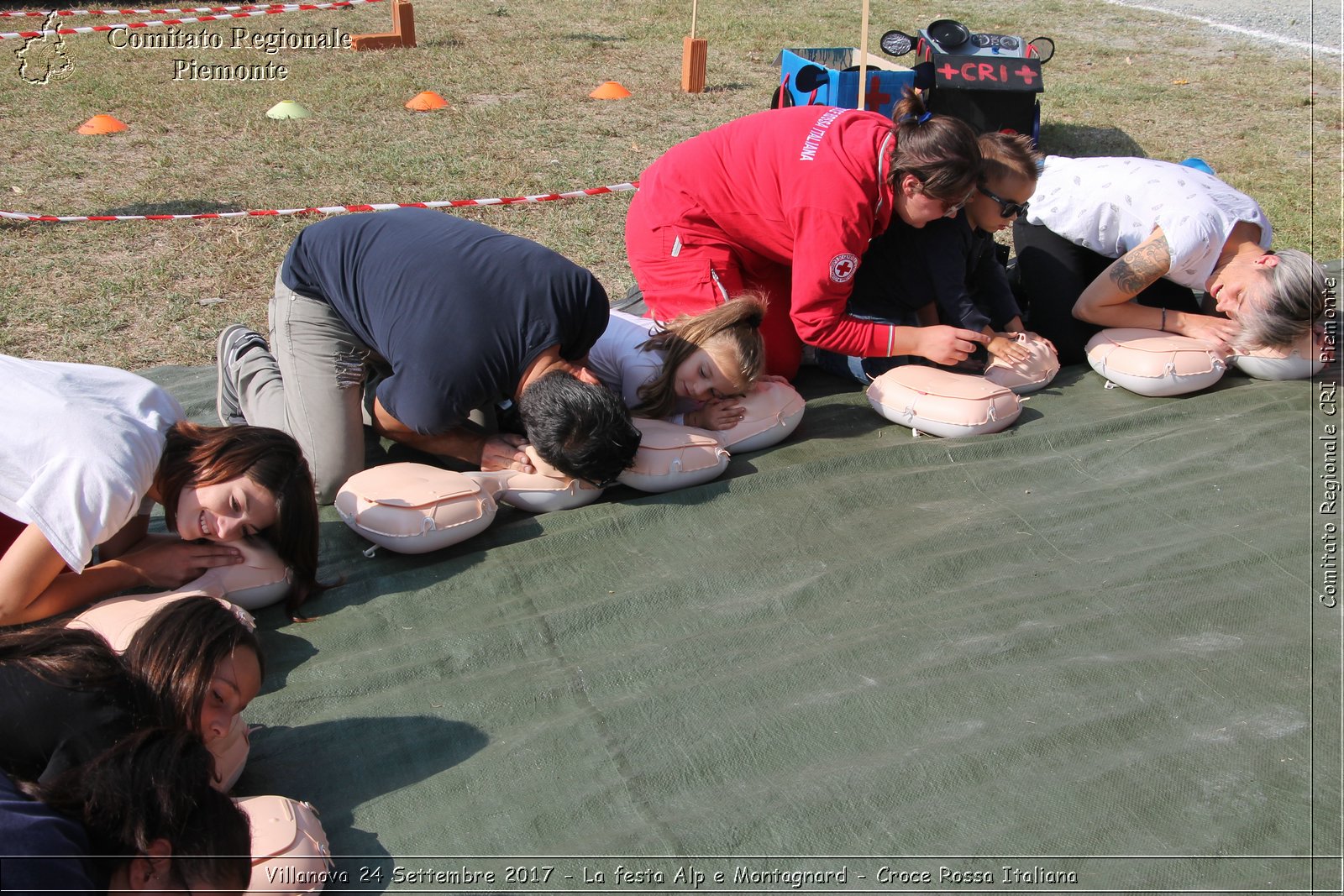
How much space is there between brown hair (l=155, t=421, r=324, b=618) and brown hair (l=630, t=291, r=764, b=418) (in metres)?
0.96

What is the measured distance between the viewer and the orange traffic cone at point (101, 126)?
6.20m

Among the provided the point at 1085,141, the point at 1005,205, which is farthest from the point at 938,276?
the point at 1085,141

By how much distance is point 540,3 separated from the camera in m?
10.2

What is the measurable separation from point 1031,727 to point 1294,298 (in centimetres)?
189

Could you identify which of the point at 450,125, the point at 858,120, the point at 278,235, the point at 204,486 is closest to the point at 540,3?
the point at 450,125

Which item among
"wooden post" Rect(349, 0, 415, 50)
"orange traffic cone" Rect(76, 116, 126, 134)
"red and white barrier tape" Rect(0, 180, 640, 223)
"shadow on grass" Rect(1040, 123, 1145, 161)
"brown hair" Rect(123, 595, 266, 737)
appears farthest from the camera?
"wooden post" Rect(349, 0, 415, 50)

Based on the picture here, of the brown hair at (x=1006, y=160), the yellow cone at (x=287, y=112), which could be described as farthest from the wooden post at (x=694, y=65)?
the brown hair at (x=1006, y=160)

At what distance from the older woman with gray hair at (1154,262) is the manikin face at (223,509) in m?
2.54

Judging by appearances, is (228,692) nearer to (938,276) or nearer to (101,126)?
(938,276)

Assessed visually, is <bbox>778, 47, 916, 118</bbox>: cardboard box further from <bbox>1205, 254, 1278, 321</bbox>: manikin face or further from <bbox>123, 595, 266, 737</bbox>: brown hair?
<bbox>123, 595, 266, 737</bbox>: brown hair

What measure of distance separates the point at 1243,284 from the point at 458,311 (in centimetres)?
232

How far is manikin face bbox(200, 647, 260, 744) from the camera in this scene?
1.72m

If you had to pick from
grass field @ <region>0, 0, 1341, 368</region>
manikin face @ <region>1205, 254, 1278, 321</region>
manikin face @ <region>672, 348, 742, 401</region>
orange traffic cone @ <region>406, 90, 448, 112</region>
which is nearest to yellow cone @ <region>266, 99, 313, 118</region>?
grass field @ <region>0, 0, 1341, 368</region>

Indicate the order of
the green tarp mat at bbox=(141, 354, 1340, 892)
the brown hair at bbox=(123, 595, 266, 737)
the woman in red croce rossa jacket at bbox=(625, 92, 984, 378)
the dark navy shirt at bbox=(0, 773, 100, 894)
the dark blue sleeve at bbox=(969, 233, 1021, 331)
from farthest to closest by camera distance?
1. the dark blue sleeve at bbox=(969, 233, 1021, 331)
2. the woman in red croce rossa jacket at bbox=(625, 92, 984, 378)
3. the green tarp mat at bbox=(141, 354, 1340, 892)
4. the brown hair at bbox=(123, 595, 266, 737)
5. the dark navy shirt at bbox=(0, 773, 100, 894)
